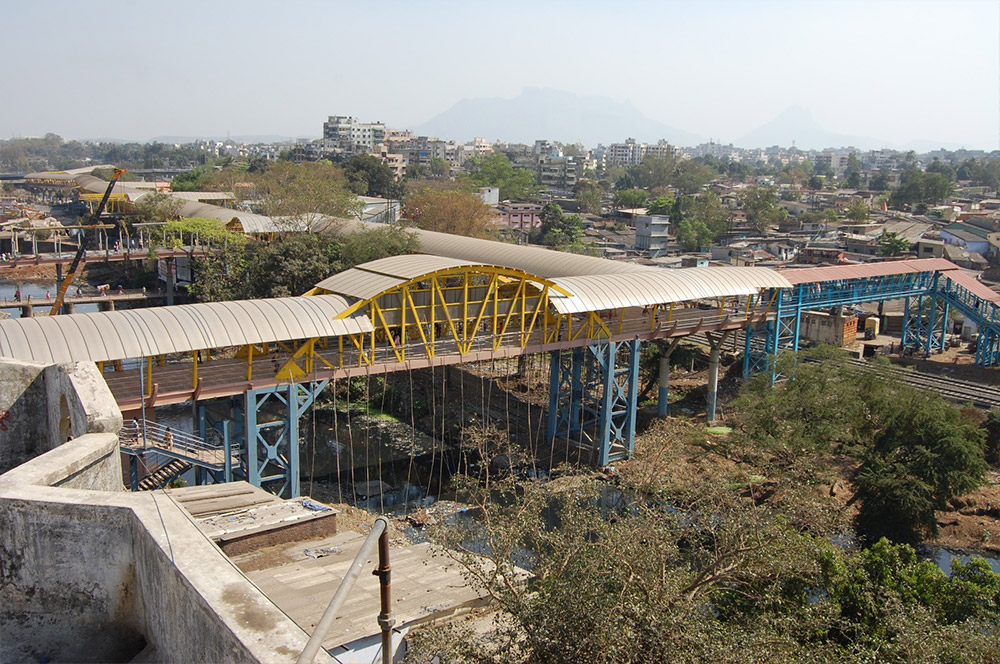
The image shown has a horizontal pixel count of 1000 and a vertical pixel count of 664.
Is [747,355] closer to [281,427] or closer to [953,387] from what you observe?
[953,387]

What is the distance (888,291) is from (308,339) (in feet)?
86.2

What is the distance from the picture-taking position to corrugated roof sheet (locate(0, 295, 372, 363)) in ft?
54.9

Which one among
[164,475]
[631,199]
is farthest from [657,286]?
[631,199]

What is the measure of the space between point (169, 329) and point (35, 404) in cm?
590

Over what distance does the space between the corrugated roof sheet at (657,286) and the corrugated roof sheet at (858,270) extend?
238 cm

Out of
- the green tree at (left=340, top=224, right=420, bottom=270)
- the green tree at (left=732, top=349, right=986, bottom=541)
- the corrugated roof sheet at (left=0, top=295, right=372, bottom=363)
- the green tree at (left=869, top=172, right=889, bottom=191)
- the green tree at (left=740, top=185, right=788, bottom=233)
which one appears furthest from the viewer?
the green tree at (left=869, top=172, right=889, bottom=191)

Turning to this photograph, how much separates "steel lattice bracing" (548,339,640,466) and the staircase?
11.6 metres

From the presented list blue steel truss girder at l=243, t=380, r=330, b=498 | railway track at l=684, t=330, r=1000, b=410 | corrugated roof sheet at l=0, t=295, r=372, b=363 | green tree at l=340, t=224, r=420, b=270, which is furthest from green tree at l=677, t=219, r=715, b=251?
blue steel truss girder at l=243, t=380, r=330, b=498

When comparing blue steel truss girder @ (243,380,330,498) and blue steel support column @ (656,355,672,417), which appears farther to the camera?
blue steel support column @ (656,355,672,417)

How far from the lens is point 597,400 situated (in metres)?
26.3

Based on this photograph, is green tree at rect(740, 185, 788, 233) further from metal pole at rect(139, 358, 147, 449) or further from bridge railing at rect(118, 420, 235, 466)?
metal pole at rect(139, 358, 147, 449)

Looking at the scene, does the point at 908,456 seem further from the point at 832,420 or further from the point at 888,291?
the point at 888,291

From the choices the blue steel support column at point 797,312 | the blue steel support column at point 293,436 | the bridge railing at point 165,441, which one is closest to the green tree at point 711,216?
the blue steel support column at point 797,312

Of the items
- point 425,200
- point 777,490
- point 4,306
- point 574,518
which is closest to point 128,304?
point 4,306
